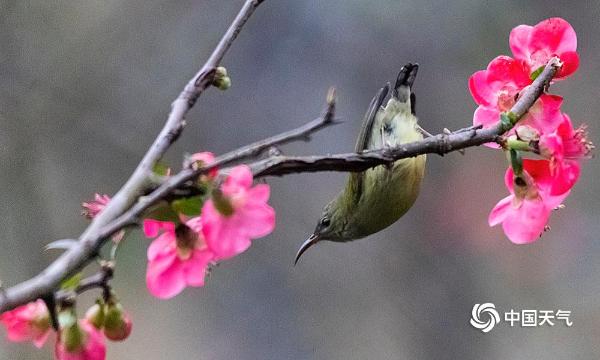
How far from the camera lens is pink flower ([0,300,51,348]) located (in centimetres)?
81

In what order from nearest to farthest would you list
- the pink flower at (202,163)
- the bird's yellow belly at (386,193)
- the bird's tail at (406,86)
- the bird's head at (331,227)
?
the pink flower at (202,163) < the bird's yellow belly at (386,193) < the bird's head at (331,227) < the bird's tail at (406,86)

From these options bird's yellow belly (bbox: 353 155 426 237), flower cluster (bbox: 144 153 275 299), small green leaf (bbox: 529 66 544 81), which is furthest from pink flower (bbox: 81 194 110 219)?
bird's yellow belly (bbox: 353 155 426 237)

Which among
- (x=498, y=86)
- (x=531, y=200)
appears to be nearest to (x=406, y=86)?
(x=498, y=86)

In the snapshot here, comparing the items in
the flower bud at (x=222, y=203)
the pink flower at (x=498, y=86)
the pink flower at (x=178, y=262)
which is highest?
the pink flower at (x=498, y=86)

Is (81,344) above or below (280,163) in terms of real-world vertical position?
below

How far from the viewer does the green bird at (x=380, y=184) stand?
1.80 metres

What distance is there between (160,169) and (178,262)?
12 cm

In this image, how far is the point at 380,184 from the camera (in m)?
1.81

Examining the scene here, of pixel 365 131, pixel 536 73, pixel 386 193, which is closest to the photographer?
pixel 536 73

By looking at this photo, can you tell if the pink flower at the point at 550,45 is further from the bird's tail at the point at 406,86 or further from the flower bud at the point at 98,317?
the bird's tail at the point at 406,86

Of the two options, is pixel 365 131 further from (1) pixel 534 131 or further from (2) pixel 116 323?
(2) pixel 116 323

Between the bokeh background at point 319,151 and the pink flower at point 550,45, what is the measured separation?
8.41ft

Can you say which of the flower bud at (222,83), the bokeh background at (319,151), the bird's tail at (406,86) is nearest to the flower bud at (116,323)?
the flower bud at (222,83)

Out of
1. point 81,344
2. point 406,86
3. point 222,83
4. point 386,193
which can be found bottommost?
point 81,344
